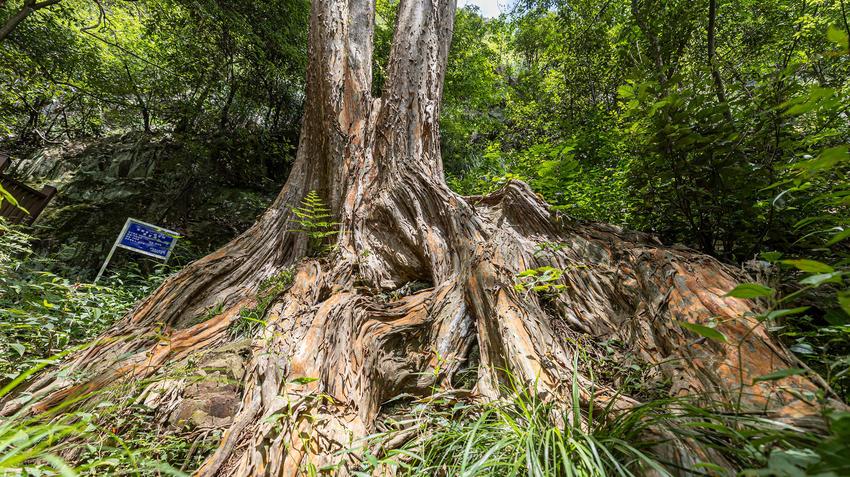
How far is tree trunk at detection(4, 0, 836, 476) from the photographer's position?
1.29 meters

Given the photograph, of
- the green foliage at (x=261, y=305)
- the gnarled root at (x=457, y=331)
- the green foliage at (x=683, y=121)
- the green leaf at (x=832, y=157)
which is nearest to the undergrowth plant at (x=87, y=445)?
the gnarled root at (x=457, y=331)

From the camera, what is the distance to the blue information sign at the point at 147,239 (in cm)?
383

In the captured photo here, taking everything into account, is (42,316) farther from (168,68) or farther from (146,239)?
(168,68)

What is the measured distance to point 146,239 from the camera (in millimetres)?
3898

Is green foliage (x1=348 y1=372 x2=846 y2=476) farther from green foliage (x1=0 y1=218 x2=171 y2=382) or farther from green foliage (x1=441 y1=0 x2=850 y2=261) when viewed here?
Result: green foliage (x1=0 y1=218 x2=171 y2=382)

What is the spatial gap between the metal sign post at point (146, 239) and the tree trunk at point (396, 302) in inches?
59.5

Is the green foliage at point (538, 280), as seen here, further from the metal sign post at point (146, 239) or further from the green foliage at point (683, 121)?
the metal sign post at point (146, 239)

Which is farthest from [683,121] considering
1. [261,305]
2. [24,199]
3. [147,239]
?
[24,199]

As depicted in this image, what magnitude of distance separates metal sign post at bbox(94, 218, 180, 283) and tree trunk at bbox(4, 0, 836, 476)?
1512 millimetres

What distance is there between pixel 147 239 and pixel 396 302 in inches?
138

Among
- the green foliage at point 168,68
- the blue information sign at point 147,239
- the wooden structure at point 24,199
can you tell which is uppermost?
the green foliage at point 168,68

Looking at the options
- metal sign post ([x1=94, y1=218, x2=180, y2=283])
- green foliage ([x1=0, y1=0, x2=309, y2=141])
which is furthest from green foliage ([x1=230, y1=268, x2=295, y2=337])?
green foliage ([x1=0, y1=0, x2=309, y2=141])

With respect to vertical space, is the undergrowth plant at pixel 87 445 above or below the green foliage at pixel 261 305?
below

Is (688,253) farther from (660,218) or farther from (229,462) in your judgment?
(229,462)
